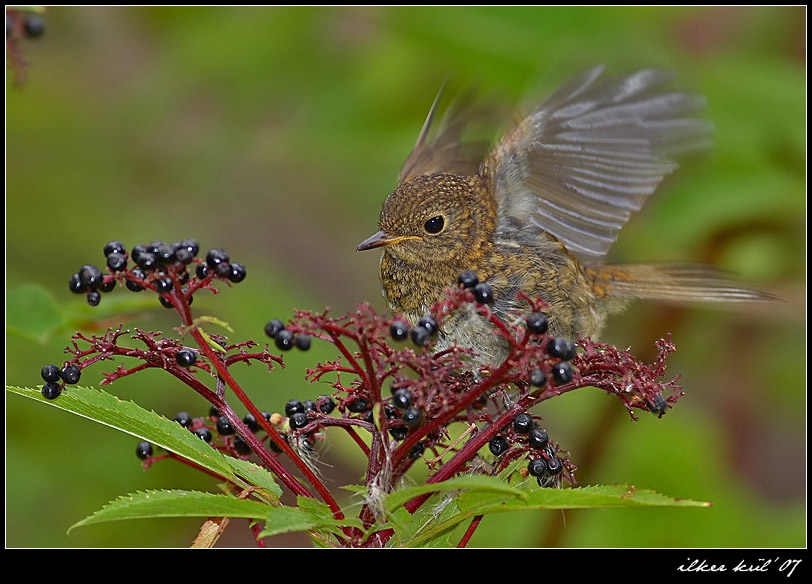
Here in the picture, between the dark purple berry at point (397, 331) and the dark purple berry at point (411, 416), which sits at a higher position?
the dark purple berry at point (397, 331)

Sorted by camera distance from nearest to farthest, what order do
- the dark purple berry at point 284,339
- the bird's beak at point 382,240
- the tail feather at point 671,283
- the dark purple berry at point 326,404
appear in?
the dark purple berry at point 284,339
the dark purple berry at point 326,404
the bird's beak at point 382,240
the tail feather at point 671,283

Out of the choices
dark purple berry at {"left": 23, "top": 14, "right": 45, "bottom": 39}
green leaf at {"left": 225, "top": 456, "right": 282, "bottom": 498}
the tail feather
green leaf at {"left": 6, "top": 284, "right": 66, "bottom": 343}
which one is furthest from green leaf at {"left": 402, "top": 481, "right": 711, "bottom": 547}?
dark purple berry at {"left": 23, "top": 14, "right": 45, "bottom": 39}

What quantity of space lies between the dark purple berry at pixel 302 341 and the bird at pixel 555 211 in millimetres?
1273

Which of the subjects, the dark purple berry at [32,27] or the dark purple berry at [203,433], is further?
the dark purple berry at [32,27]

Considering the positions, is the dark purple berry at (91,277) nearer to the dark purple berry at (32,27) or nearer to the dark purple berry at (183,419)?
the dark purple berry at (183,419)

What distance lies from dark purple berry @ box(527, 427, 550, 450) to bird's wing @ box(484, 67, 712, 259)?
5.03 feet

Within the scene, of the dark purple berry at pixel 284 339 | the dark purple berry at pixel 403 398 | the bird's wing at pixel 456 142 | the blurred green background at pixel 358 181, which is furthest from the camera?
the blurred green background at pixel 358 181

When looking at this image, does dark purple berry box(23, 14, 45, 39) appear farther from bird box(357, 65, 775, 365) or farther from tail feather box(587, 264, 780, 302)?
tail feather box(587, 264, 780, 302)

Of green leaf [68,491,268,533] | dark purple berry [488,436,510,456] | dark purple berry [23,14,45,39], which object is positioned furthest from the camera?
dark purple berry [23,14,45,39]

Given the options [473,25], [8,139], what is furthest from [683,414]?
[8,139]

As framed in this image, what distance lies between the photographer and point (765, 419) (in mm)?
8734

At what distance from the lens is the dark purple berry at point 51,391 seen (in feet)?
9.69

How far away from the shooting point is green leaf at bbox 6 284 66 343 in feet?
12.1

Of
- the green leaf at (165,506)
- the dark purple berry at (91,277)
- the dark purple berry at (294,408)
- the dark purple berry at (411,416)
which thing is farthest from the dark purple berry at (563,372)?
the dark purple berry at (91,277)
